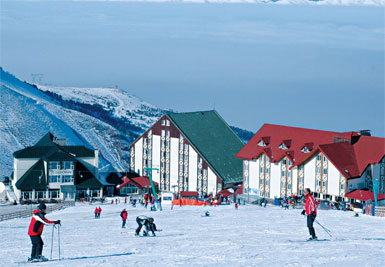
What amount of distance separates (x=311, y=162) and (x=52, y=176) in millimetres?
31293

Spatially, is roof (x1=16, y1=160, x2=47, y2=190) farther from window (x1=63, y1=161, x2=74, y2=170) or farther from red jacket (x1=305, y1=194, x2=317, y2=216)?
red jacket (x1=305, y1=194, x2=317, y2=216)

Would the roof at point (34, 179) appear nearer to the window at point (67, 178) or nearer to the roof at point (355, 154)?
the window at point (67, 178)

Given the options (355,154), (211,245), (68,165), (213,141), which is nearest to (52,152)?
(68,165)

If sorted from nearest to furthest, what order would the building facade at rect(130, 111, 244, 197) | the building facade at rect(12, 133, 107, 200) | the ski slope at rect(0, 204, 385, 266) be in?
the ski slope at rect(0, 204, 385, 266), the building facade at rect(12, 133, 107, 200), the building facade at rect(130, 111, 244, 197)

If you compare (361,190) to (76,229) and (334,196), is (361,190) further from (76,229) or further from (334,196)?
(76,229)

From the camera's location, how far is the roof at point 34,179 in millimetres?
87062

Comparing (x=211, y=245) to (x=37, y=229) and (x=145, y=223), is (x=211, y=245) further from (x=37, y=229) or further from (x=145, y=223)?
(x=37, y=229)

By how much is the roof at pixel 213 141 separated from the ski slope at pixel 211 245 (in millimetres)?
51939

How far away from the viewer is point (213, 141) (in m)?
100

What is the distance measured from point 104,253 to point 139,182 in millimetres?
67827

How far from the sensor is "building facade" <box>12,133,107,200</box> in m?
87.5

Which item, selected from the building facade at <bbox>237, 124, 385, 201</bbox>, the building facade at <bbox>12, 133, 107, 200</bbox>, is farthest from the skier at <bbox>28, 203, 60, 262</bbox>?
the building facade at <bbox>12, 133, 107, 200</bbox>

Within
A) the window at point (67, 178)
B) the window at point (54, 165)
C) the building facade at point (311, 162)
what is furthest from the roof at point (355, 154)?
the window at point (54, 165)

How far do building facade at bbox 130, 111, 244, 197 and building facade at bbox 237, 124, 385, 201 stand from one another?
213 inches
